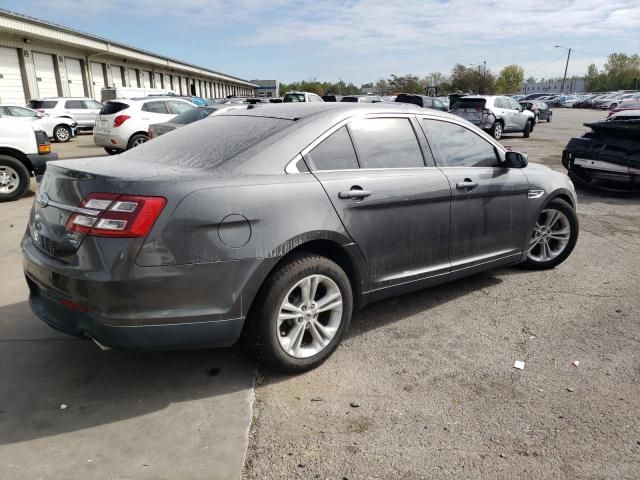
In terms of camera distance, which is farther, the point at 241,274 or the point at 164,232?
the point at 241,274

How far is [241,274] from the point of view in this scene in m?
2.77

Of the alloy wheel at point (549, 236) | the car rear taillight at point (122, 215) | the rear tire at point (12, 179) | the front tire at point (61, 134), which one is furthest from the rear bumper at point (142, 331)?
the front tire at point (61, 134)

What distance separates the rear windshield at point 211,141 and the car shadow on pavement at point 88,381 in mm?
1302

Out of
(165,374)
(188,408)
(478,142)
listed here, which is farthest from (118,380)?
(478,142)

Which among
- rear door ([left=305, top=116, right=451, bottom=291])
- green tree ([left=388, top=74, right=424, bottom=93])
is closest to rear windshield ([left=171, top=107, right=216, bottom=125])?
rear door ([left=305, top=116, right=451, bottom=291])

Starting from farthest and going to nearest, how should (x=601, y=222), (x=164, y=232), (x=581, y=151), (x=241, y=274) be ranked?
(x=581, y=151) < (x=601, y=222) < (x=241, y=274) < (x=164, y=232)

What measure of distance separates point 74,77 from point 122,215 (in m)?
32.0

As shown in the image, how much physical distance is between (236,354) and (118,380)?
76 centimetres

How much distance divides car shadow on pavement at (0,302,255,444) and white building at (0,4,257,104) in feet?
78.0

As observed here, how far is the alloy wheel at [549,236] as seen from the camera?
500 cm

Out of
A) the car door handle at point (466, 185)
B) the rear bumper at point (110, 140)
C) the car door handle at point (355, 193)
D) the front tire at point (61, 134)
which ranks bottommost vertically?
the front tire at point (61, 134)

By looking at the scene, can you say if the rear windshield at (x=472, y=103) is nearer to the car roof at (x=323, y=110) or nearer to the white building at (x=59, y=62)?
the car roof at (x=323, y=110)

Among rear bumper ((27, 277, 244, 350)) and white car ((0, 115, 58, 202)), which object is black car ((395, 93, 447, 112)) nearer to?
white car ((0, 115, 58, 202))

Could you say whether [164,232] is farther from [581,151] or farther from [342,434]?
[581,151]
